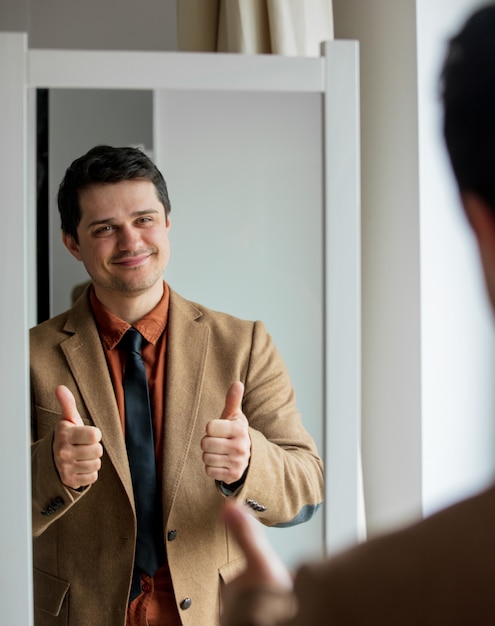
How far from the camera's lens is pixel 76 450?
1.04 meters

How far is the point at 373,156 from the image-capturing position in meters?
1.50

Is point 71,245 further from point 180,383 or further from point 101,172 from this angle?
point 180,383

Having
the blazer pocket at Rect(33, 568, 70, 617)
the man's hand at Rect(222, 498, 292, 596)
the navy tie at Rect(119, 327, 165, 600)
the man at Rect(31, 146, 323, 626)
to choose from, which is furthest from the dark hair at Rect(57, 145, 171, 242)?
the man's hand at Rect(222, 498, 292, 596)

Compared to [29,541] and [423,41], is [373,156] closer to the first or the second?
[423,41]

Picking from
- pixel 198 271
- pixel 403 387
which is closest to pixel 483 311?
pixel 403 387

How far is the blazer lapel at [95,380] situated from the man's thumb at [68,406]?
18 millimetres

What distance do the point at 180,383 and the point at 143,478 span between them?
0.13m

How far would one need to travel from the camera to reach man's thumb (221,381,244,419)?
106cm

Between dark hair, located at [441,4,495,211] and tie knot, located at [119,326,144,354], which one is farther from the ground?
dark hair, located at [441,4,495,211]

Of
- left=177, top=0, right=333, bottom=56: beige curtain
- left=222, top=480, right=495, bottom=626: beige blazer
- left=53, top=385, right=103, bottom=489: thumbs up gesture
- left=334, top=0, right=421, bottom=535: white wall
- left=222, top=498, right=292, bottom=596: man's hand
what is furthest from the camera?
left=334, top=0, right=421, bottom=535: white wall

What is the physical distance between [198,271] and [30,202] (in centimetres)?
24

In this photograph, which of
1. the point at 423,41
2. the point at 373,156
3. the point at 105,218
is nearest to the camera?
the point at 105,218

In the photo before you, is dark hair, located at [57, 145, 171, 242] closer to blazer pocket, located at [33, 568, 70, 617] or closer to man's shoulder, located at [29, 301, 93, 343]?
man's shoulder, located at [29, 301, 93, 343]

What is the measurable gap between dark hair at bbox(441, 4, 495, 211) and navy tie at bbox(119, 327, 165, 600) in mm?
727
